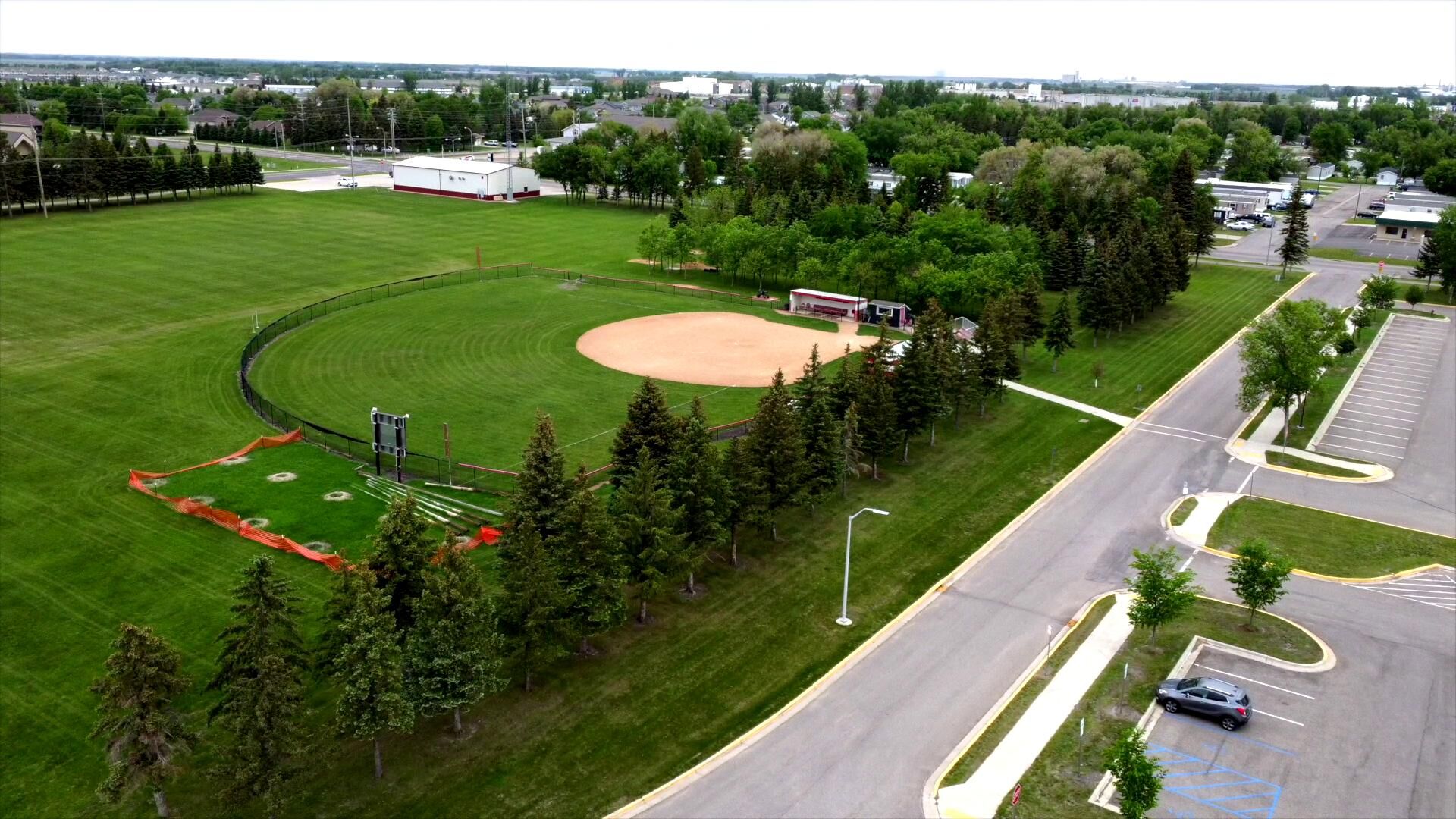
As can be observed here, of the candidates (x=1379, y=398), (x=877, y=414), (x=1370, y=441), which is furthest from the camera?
(x=1379, y=398)

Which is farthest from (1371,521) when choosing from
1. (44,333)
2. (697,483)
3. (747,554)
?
(44,333)

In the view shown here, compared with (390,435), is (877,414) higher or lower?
higher

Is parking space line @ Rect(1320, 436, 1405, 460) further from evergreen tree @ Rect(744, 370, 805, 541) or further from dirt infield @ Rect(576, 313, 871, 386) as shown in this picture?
evergreen tree @ Rect(744, 370, 805, 541)

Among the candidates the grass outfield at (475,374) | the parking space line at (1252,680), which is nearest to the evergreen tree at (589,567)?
the grass outfield at (475,374)

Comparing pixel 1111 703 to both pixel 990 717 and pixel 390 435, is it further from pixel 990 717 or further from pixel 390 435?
pixel 390 435

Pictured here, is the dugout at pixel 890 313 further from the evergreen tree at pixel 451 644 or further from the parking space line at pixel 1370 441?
the evergreen tree at pixel 451 644

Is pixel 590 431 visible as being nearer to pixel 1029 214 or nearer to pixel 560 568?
pixel 560 568

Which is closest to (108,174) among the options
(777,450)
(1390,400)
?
(777,450)
